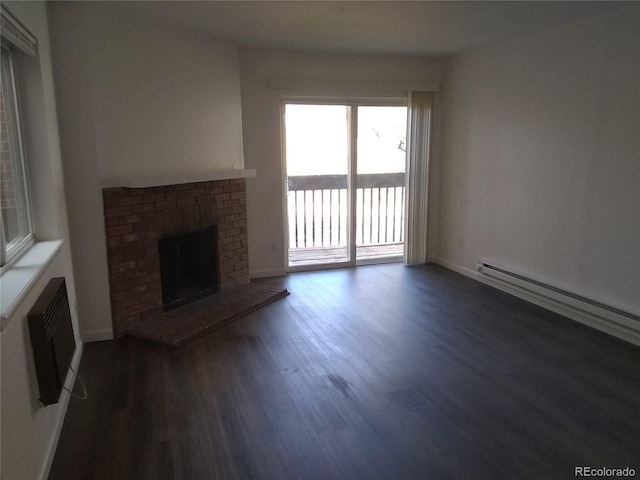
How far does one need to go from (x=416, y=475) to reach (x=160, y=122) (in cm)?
320

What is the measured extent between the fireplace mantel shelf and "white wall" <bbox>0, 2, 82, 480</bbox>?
39 centimetres

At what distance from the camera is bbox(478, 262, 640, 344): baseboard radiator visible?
3.37m

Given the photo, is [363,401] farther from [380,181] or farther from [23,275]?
[380,181]

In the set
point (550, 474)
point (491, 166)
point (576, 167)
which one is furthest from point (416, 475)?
point (491, 166)

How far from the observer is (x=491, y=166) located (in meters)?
4.72

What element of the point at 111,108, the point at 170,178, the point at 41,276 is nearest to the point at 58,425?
the point at 41,276

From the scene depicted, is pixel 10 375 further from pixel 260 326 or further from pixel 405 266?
pixel 405 266

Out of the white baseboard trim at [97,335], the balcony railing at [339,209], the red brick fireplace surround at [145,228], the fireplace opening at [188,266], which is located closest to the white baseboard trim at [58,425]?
the white baseboard trim at [97,335]

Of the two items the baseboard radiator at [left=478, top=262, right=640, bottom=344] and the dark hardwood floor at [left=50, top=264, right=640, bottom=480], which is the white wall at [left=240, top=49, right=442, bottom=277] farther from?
the baseboard radiator at [left=478, top=262, right=640, bottom=344]

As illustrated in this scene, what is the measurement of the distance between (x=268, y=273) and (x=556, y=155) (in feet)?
10.3

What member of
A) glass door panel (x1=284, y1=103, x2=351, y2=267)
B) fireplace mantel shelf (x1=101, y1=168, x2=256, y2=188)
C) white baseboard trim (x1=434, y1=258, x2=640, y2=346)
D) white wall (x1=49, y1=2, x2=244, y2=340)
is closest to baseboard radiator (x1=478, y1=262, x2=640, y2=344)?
white baseboard trim (x1=434, y1=258, x2=640, y2=346)

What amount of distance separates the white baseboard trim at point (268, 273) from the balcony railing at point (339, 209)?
0.71m

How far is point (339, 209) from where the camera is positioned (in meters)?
5.77

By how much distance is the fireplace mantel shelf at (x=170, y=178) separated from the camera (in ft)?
11.1
